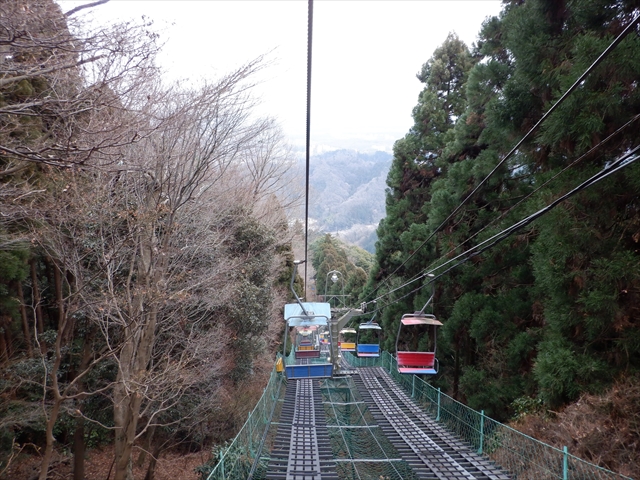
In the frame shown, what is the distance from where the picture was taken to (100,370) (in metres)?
8.72

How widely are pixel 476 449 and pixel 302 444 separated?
3.01 meters

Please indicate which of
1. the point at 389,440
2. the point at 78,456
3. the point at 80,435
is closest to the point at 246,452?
the point at 389,440

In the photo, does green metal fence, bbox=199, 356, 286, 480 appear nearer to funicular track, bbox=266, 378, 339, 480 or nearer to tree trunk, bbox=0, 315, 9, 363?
funicular track, bbox=266, 378, 339, 480

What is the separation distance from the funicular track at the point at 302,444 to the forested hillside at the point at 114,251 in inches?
66.4

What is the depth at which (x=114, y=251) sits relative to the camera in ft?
20.1

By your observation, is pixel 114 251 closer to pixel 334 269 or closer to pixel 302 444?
pixel 302 444

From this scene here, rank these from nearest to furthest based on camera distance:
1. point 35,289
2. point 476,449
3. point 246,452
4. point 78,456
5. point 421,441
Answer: point 246,452
point 476,449
point 35,289
point 421,441
point 78,456

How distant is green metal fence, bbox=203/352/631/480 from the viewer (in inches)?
189

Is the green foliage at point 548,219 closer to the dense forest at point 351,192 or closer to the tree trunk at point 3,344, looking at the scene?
the tree trunk at point 3,344

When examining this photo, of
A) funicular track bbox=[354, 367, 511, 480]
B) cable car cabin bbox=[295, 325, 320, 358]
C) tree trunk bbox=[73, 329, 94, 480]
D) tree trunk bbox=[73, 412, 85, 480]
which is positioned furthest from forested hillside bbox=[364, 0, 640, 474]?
tree trunk bbox=[73, 412, 85, 480]

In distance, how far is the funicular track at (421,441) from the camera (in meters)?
6.65

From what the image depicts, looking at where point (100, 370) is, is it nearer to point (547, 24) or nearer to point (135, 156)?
point (135, 156)

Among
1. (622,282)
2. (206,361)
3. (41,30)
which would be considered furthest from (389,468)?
(41,30)

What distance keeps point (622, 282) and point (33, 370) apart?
890cm
